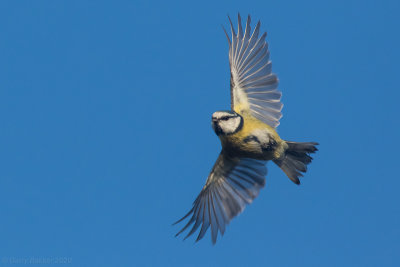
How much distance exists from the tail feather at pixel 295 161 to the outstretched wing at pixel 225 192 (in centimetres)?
27

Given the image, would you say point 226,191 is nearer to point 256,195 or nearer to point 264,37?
point 256,195

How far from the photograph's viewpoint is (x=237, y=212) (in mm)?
6027

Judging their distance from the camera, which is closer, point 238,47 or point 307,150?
point 307,150

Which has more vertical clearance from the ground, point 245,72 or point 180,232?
point 245,72

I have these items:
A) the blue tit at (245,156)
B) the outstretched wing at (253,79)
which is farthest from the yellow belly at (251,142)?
the outstretched wing at (253,79)

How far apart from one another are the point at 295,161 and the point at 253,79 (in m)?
1.02

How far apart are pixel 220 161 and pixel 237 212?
0.59m

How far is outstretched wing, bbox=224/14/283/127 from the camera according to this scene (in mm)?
6098

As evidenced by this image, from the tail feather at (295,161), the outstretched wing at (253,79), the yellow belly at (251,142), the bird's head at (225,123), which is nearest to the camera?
the bird's head at (225,123)

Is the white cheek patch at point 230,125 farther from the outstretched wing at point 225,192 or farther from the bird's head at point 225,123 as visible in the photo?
the outstretched wing at point 225,192


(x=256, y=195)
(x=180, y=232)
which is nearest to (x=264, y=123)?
(x=256, y=195)

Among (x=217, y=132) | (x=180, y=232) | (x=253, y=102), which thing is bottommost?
(x=180, y=232)

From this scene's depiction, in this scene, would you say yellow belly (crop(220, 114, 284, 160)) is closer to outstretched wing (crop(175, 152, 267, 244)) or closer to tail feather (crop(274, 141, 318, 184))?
tail feather (crop(274, 141, 318, 184))

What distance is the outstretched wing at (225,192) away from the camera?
5969 millimetres
